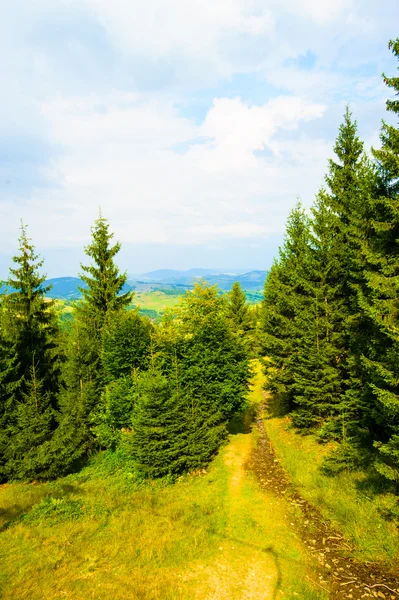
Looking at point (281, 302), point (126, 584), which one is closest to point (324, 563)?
point (126, 584)

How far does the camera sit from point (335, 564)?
1150cm

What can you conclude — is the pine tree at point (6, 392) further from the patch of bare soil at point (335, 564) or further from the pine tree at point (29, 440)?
the patch of bare soil at point (335, 564)

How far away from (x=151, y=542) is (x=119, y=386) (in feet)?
33.8

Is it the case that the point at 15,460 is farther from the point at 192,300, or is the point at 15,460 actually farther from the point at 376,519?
the point at 376,519

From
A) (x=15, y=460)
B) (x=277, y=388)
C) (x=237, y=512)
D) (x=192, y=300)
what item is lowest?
(x=237, y=512)

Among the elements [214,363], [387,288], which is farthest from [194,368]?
[387,288]

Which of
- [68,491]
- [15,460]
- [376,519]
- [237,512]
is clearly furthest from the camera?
[15,460]

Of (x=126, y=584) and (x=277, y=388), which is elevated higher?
(x=277, y=388)

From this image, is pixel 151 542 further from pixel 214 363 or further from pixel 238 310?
pixel 238 310

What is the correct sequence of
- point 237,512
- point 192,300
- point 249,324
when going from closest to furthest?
point 237,512 < point 192,300 < point 249,324

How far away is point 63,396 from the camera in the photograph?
2220 centimetres

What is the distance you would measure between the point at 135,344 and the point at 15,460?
9.79 m

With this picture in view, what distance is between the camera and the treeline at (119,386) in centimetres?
1857

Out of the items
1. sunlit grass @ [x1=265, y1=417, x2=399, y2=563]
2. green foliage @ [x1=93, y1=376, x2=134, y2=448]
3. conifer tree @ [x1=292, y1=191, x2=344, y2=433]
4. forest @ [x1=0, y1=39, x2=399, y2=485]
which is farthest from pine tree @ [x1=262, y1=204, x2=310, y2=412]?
green foliage @ [x1=93, y1=376, x2=134, y2=448]
